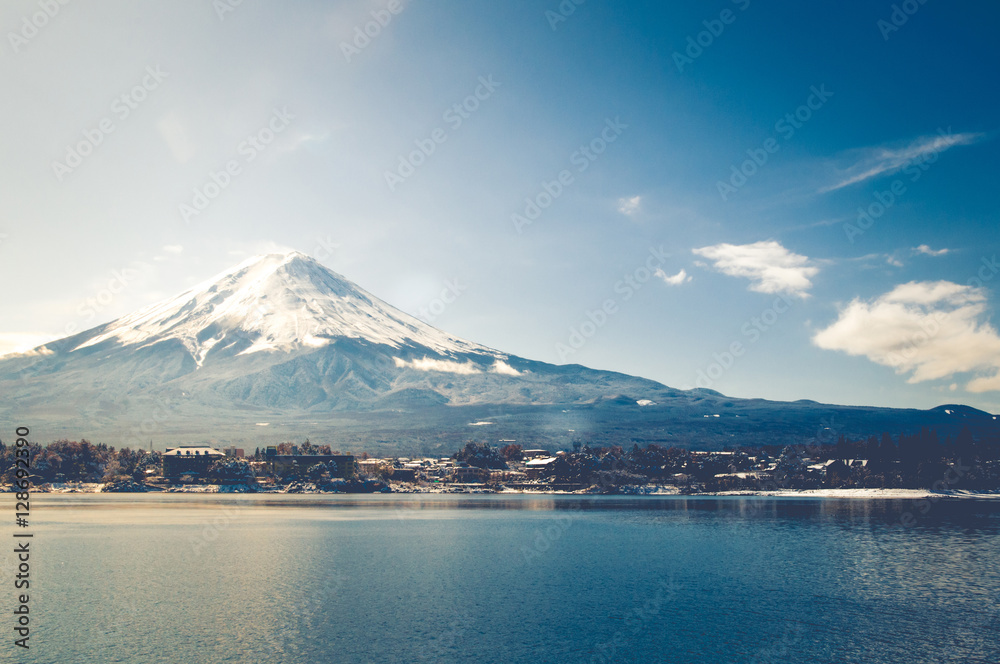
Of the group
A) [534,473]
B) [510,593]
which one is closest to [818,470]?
[534,473]

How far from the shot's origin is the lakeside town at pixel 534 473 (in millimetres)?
168000

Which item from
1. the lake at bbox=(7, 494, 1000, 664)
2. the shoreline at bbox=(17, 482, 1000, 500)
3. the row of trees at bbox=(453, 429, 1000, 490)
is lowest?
the shoreline at bbox=(17, 482, 1000, 500)

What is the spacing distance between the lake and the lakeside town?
87.9m

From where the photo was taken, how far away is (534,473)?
19200cm

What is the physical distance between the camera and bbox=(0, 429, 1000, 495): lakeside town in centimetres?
16800

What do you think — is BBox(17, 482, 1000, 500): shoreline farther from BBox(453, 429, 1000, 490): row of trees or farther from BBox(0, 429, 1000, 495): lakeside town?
BBox(453, 429, 1000, 490): row of trees

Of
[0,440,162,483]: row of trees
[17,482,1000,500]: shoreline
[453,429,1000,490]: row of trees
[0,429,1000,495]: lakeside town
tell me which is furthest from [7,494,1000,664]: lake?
[0,440,162,483]: row of trees

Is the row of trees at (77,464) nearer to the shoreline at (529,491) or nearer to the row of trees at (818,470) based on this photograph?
the shoreline at (529,491)

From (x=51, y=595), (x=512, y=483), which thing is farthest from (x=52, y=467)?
(x=51, y=595)

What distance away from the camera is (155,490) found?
168m

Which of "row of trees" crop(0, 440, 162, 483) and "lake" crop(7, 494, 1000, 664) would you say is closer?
"lake" crop(7, 494, 1000, 664)

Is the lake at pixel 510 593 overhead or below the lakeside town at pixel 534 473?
overhead

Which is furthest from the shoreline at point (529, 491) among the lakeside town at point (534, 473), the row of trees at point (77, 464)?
the row of trees at point (77, 464)

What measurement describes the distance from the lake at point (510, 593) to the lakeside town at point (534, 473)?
87.9 metres
